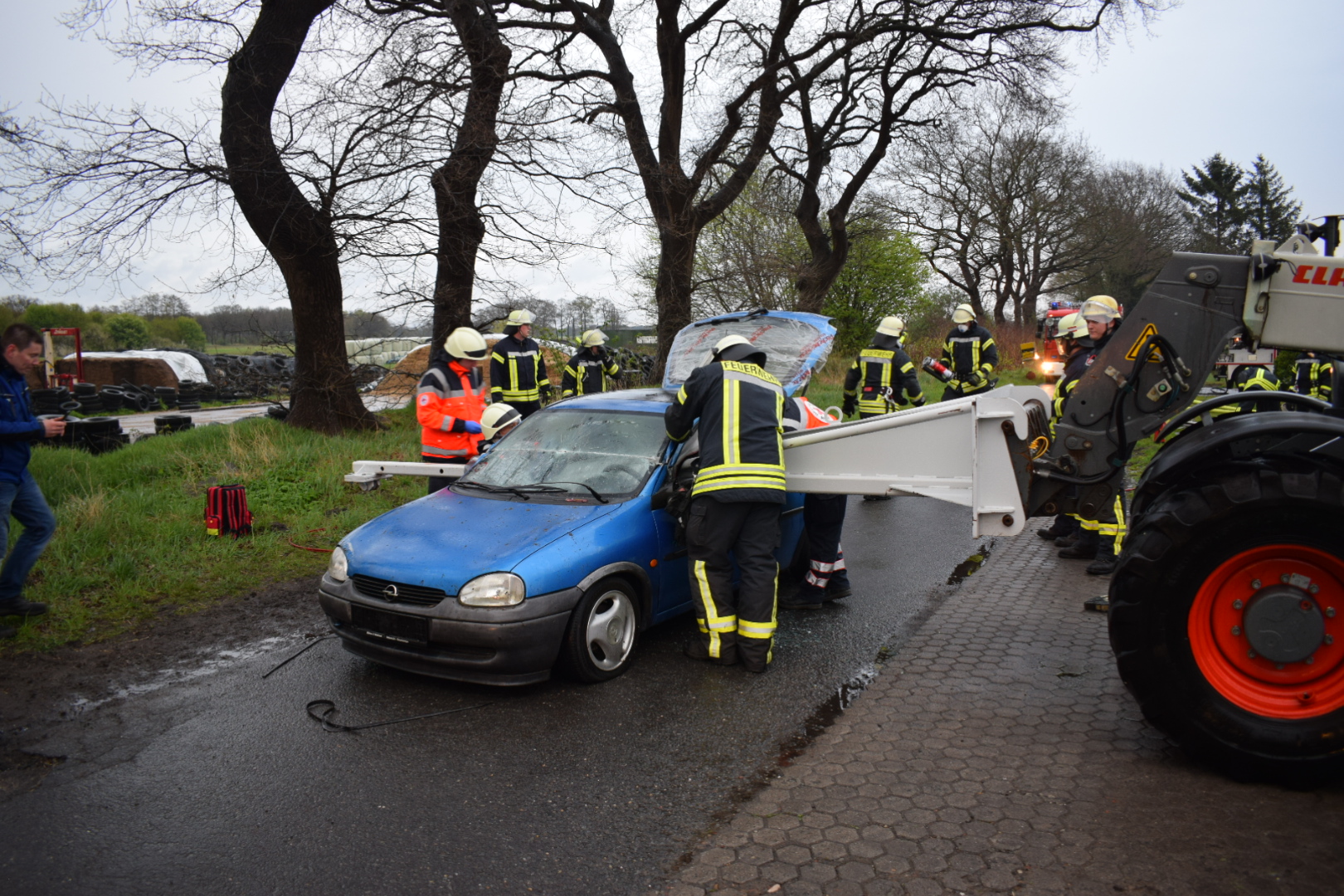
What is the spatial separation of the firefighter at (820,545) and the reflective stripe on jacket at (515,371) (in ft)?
16.6

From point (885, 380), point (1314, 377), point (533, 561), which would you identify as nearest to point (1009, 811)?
point (533, 561)

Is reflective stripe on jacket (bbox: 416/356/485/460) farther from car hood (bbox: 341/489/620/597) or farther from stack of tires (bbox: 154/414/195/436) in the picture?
stack of tires (bbox: 154/414/195/436)

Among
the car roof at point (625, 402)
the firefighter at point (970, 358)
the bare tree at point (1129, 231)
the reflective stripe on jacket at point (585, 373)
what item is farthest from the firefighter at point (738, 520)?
the bare tree at point (1129, 231)

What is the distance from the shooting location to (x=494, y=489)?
5344 millimetres

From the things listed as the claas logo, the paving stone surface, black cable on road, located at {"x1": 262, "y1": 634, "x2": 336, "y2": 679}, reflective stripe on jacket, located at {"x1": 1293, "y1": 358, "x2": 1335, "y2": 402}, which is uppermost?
the claas logo

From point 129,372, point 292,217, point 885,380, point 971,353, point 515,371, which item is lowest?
point 129,372

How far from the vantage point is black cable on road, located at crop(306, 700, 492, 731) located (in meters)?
4.10

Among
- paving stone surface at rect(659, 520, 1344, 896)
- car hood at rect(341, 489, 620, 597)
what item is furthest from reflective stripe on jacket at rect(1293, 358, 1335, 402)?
car hood at rect(341, 489, 620, 597)

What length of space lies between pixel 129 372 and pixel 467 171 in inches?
827

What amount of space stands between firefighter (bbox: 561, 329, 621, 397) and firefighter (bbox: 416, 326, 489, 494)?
15.7ft

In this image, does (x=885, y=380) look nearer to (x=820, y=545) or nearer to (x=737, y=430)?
(x=820, y=545)

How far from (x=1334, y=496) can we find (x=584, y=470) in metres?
3.72

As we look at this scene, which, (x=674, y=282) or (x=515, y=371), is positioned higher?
(x=674, y=282)

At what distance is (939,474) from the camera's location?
4605 mm
